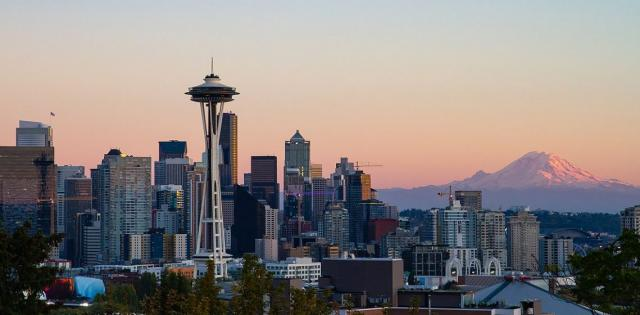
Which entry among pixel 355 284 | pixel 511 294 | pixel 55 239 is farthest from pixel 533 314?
pixel 55 239

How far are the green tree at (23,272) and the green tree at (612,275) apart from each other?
16.0 metres

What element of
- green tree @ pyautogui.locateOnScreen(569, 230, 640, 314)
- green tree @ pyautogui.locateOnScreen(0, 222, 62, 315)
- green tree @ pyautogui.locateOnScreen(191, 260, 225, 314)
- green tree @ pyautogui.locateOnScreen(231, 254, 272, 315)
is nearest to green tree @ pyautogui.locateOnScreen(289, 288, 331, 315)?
green tree @ pyautogui.locateOnScreen(231, 254, 272, 315)

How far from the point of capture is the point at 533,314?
8269 cm

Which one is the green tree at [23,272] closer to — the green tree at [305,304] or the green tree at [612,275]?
the green tree at [305,304]

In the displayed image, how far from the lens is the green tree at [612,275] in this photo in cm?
4834

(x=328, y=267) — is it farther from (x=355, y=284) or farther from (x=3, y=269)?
(x=3, y=269)

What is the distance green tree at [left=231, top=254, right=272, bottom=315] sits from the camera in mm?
46656

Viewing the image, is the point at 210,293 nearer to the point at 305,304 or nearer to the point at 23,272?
the point at 305,304

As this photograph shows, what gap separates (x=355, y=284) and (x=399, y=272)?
3633 millimetres

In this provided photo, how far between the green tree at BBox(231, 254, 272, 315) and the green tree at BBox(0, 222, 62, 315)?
546cm

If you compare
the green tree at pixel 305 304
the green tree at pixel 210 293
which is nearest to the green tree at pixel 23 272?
the green tree at pixel 210 293

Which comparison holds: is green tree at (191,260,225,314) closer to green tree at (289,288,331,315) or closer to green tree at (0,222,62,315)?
green tree at (289,288,331,315)

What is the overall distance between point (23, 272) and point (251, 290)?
261 inches

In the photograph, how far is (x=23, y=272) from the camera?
44.2m
